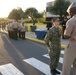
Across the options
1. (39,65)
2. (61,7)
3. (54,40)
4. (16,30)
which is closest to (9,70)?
(39,65)

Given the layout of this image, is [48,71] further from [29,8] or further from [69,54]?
[29,8]

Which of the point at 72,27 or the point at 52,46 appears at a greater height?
the point at 72,27

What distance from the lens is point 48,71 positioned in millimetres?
5840

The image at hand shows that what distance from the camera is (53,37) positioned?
17.0 feet

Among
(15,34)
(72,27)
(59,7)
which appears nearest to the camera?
(72,27)

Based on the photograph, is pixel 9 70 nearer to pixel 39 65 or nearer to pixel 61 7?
pixel 39 65

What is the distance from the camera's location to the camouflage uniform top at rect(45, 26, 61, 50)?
16.9ft

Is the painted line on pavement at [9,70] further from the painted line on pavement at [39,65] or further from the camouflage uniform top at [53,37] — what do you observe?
the camouflage uniform top at [53,37]

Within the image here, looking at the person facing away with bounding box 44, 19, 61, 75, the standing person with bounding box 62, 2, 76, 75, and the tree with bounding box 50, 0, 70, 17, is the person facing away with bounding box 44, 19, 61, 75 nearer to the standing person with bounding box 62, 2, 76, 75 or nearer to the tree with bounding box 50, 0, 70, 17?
the standing person with bounding box 62, 2, 76, 75

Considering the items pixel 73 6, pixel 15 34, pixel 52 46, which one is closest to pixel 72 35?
pixel 73 6

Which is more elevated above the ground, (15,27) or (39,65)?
(15,27)

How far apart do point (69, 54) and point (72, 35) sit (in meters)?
0.40

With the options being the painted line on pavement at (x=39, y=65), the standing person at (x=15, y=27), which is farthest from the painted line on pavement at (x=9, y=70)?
the standing person at (x=15, y=27)

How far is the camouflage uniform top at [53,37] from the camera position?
203 inches
